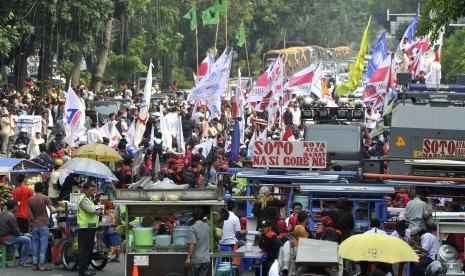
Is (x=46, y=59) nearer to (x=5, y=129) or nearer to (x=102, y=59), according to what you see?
(x=102, y=59)

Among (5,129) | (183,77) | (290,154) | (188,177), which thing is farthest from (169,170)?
(183,77)

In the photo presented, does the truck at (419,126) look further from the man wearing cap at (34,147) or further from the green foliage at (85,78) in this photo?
the green foliage at (85,78)

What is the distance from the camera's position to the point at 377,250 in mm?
17344

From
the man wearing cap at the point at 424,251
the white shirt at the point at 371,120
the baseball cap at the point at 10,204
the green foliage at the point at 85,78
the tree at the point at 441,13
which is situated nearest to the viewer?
the man wearing cap at the point at 424,251

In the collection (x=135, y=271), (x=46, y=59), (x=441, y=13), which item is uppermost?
(x=441, y=13)

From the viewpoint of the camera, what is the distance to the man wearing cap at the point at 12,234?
2342 centimetres

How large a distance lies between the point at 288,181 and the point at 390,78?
14049 mm

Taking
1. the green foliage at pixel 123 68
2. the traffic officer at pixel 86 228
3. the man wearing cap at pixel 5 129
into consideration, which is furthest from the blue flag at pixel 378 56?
the green foliage at pixel 123 68

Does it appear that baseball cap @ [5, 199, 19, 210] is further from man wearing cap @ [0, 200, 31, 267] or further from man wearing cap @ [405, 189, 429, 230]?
man wearing cap @ [405, 189, 429, 230]

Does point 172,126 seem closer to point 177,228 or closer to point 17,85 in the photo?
point 177,228

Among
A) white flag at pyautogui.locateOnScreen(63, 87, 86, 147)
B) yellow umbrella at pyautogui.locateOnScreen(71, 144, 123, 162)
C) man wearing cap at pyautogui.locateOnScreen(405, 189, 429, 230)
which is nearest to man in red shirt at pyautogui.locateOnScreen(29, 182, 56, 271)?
yellow umbrella at pyautogui.locateOnScreen(71, 144, 123, 162)

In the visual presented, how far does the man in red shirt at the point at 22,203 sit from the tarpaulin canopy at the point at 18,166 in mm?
2010

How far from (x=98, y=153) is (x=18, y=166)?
1.75 meters

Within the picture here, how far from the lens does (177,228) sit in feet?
67.9
